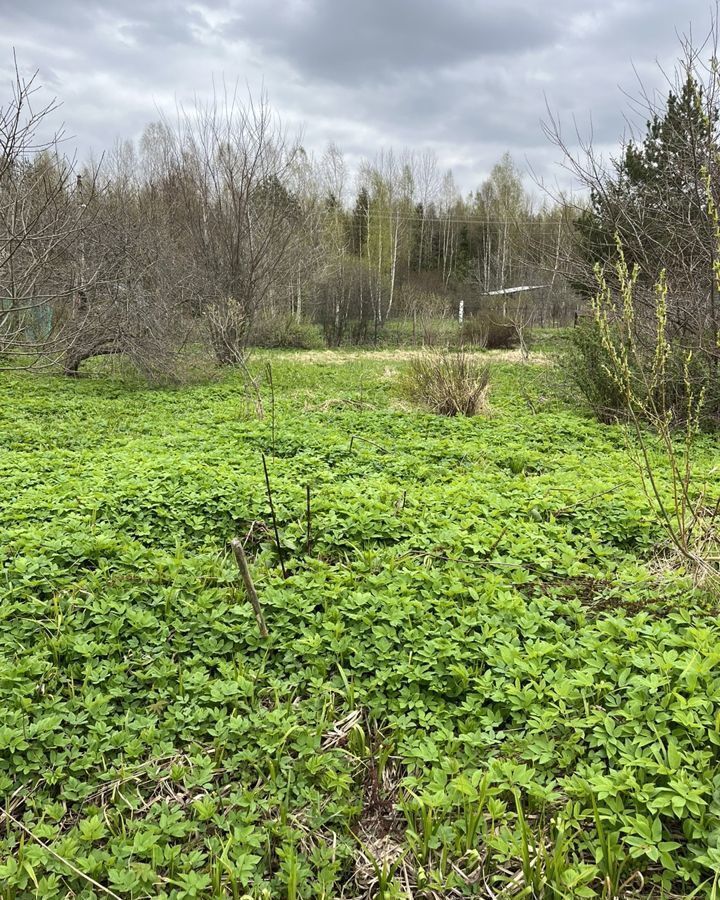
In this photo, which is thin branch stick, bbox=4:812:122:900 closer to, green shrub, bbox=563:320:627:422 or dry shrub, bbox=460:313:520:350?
green shrub, bbox=563:320:627:422

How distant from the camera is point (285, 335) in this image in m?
22.9

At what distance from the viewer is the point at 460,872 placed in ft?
6.11

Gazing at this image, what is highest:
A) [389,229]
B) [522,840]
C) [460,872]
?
[389,229]

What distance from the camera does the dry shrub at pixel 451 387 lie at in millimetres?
8180

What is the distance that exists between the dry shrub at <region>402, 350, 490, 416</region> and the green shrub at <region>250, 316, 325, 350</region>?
1367 cm

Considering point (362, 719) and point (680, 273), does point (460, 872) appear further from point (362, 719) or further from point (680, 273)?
point (680, 273)

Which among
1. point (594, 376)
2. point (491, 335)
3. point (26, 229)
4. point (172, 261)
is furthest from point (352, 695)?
point (491, 335)

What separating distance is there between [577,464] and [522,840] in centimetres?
407

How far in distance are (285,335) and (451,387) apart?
15.6 m

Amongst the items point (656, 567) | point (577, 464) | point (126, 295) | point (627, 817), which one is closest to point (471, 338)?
point (126, 295)

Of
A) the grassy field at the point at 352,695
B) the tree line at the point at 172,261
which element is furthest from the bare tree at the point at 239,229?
the grassy field at the point at 352,695

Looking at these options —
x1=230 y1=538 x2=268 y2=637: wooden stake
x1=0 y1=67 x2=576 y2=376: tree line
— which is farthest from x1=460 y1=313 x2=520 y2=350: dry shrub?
x1=230 y1=538 x2=268 y2=637: wooden stake

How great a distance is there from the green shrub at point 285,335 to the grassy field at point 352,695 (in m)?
18.0

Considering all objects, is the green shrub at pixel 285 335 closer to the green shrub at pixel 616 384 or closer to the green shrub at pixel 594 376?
the green shrub at pixel 594 376
